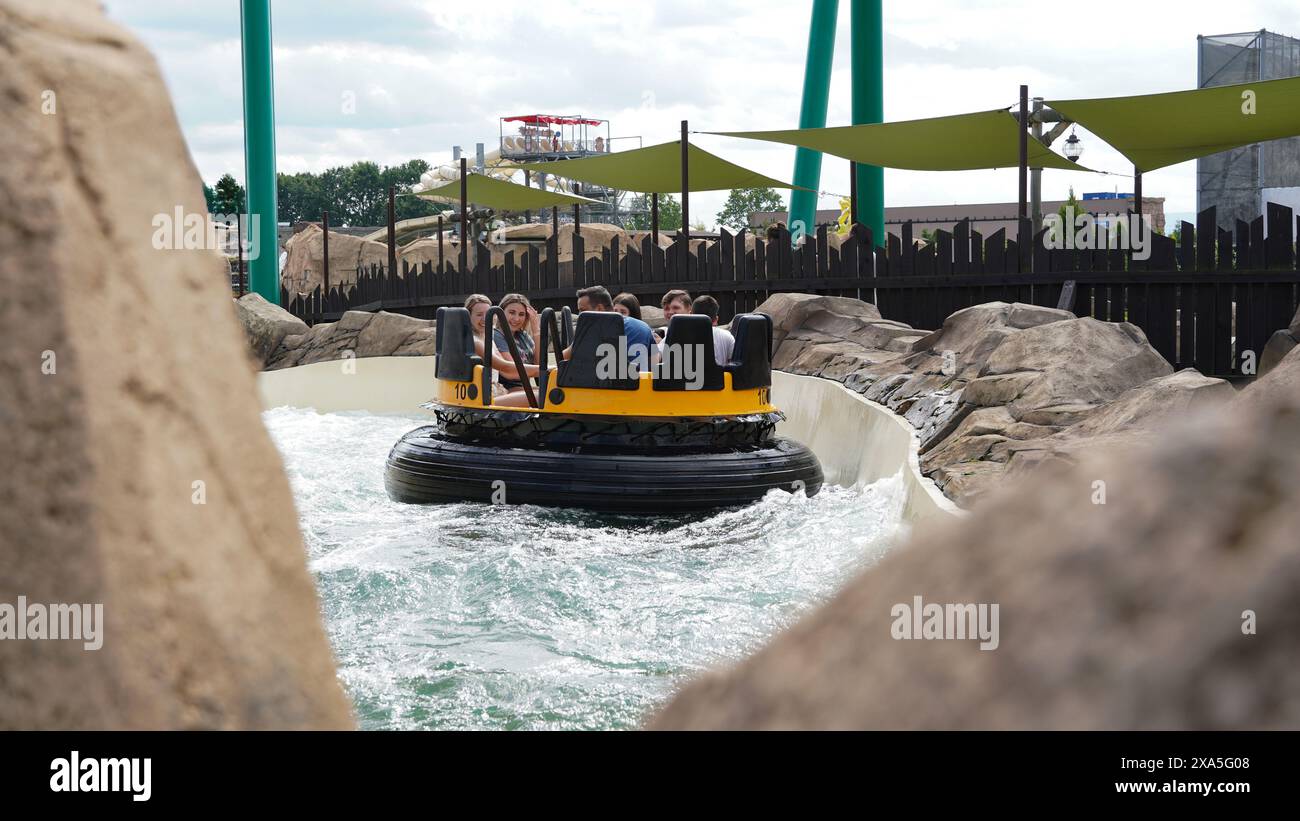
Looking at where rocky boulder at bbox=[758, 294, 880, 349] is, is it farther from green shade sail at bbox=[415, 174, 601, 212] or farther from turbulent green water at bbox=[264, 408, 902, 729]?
green shade sail at bbox=[415, 174, 601, 212]

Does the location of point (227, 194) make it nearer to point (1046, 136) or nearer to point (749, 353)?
point (1046, 136)

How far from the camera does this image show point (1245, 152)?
24.9 metres

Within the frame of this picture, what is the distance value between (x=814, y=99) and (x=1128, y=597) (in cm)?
2298

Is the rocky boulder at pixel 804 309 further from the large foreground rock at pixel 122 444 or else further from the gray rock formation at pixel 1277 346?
the large foreground rock at pixel 122 444

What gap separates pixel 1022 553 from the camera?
0.82 m

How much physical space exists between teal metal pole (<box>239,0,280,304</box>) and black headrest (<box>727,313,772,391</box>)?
16519mm

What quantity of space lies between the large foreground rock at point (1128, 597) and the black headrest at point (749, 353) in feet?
→ 24.6

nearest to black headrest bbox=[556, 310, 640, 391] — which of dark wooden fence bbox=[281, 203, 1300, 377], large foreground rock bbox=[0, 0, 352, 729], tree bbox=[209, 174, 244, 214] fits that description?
dark wooden fence bbox=[281, 203, 1300, 377]

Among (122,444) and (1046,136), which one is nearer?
(122,444)

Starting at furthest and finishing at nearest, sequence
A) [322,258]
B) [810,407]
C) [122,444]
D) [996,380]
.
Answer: [322,258]
[810,407]
[996,380]
[122,444]

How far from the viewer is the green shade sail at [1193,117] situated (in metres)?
11.2

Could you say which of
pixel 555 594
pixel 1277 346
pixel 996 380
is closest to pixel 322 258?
pixel 996 380

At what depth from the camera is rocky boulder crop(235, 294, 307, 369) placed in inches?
818
